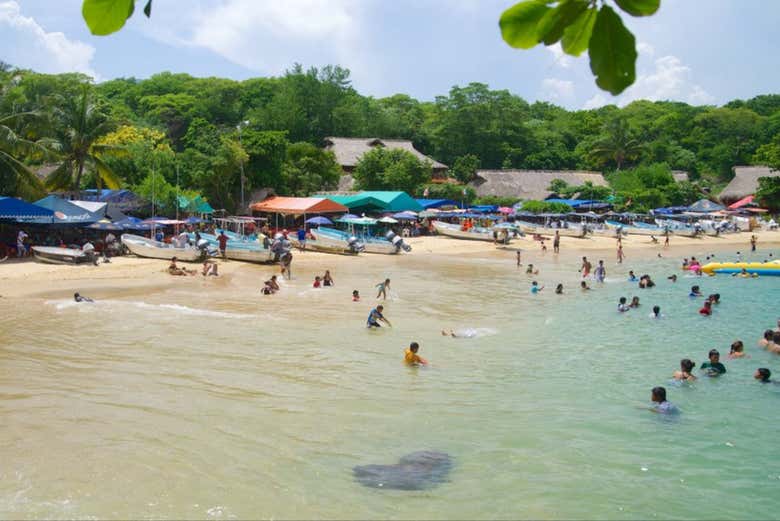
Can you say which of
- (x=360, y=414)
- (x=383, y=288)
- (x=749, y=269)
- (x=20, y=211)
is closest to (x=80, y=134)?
(x=20, y=211)

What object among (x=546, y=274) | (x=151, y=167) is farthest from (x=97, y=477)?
(x=151, y=167)

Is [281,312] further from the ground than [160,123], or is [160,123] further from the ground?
[160,123]

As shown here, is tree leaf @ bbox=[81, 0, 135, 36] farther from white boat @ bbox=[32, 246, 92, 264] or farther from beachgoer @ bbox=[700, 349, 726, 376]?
white boat @ bbox=[32, 246, 92, 264]

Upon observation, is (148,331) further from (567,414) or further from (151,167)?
(151,167)

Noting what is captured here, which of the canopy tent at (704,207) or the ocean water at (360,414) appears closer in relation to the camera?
the ocean water at (360,414)

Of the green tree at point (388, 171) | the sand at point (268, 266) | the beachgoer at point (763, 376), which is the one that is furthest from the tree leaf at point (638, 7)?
the green tree at point (388, 171)

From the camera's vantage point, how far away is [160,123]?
56.6m

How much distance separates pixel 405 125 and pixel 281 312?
4818 cm

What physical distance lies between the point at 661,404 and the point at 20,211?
76.5 ft

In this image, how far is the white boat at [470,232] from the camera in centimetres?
4216

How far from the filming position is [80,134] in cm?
3083

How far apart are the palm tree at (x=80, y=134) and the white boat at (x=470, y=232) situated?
2017 centimetres

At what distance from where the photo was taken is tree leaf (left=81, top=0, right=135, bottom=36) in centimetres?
140

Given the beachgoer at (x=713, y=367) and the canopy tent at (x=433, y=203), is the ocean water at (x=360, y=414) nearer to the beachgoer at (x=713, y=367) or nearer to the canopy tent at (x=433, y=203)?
the beachgoer at (x=713, y=367)
